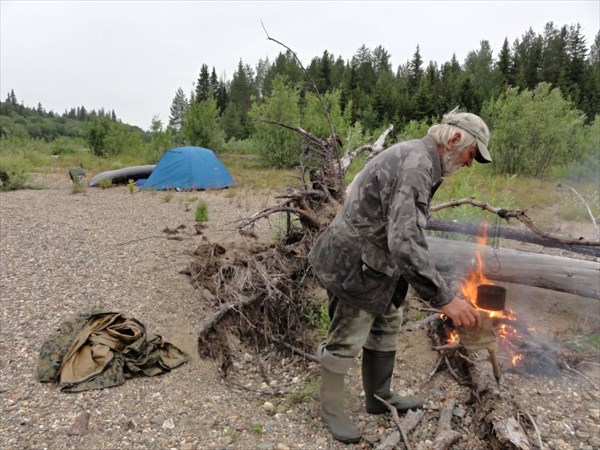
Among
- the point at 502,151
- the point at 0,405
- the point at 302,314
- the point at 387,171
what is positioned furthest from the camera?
the point at 502,151

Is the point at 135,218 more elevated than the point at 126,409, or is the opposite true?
the point at 135,218

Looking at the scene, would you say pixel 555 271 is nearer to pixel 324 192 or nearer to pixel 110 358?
pixel 324 192

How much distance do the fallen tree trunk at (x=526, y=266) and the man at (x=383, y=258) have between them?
1909mm

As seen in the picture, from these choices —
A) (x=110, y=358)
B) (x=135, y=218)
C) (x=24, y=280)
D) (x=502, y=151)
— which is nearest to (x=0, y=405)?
(x=110, y=358)

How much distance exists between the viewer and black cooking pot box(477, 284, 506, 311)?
11.4 feet

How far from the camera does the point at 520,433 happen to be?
7.45 ft

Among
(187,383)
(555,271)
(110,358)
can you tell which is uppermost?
(555,271)

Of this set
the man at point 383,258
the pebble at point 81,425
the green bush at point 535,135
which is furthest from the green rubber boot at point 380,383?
the green bush at point 535,135

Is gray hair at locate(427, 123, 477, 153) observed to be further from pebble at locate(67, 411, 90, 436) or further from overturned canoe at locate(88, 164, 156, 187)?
overturned canoe at locate(88, 164, 156, 187)

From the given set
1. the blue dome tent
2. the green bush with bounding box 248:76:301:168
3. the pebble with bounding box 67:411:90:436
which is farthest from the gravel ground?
the green bush with bounding box 248:76:301:168

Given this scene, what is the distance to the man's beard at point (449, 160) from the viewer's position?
2188 mm

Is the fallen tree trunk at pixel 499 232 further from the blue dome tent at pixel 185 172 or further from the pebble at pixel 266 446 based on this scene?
the blue dome tent at pixel 185 172

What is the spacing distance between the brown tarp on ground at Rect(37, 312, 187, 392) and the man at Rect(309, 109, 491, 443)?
133 centimetres

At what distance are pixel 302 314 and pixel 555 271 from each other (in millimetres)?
2388
